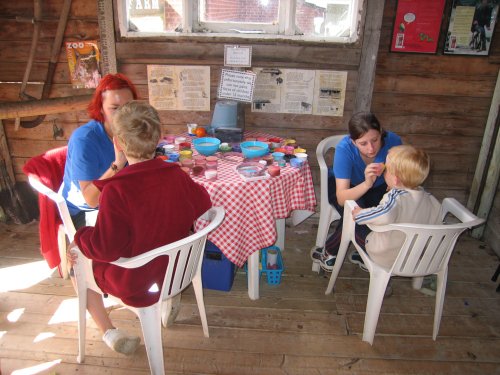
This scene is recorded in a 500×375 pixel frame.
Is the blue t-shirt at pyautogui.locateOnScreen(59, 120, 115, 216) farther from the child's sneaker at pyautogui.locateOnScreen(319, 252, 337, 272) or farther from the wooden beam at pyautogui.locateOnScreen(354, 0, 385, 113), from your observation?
the wooden beam at pyautogui.locateOnScreen(354, 0, 385, 113)

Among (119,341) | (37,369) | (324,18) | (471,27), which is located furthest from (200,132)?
(471,27)

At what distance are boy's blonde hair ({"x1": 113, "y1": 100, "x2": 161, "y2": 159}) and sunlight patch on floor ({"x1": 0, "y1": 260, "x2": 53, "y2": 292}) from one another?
164 centimetres

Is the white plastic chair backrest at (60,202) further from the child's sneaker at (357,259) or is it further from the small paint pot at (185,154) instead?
the child's sneaker at (357,259)

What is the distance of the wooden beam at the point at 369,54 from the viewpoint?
292 cm

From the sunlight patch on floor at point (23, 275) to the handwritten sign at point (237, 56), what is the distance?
2.10 meters

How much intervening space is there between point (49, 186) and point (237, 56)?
1767mm

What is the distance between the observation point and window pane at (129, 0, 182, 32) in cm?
315

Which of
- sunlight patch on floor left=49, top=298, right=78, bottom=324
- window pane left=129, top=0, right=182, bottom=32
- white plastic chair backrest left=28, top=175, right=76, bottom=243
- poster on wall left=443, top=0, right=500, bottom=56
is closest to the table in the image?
white plastic chair backrest left=28, top=175, right=76, bottom=243

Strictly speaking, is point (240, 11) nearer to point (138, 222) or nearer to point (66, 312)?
point (138, 222)

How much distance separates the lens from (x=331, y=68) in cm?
315

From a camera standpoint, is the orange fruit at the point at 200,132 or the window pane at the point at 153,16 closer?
the orange fruit at the point at 200,132

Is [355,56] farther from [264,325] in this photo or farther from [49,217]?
[49,217]

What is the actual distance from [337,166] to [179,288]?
3.92 feet

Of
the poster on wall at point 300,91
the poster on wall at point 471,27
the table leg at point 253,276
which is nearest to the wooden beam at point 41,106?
the poster on wall at point 300,91
